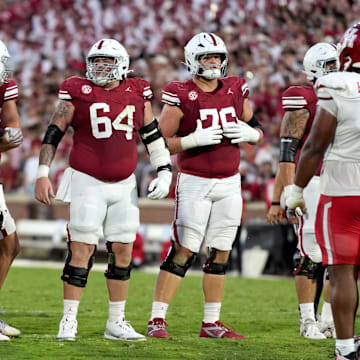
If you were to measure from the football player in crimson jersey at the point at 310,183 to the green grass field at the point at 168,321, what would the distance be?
25 cm

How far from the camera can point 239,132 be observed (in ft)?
18.4

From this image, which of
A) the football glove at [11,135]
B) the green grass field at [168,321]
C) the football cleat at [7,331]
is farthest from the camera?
the football cleat at [7,331]

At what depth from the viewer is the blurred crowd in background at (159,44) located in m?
13.9

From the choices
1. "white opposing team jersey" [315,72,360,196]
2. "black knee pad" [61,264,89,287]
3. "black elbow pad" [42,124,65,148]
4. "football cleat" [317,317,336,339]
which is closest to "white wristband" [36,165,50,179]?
"black elbow pad" [42,124,65,148]

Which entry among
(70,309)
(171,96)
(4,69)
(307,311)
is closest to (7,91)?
(4,69)

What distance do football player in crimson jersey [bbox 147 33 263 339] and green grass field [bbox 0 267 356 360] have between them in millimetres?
402

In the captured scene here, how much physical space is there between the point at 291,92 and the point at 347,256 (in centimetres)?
183

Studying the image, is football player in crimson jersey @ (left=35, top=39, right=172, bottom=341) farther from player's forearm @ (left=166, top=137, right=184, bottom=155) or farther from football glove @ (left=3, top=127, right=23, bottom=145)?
player's forearm @ (left=166, top=137, right=184, bottom=155)

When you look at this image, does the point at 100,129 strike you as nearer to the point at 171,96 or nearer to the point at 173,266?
the point at 171,96

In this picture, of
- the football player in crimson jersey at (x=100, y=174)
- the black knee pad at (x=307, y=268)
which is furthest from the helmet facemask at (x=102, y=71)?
the black knee pad at (x=307, y=268)

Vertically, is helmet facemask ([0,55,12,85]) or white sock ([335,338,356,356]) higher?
helmet facemask ([0,55,12,85])

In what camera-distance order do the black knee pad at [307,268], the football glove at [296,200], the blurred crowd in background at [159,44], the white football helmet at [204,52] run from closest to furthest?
the football glove at [296,200], the white football helmet at [204,52], the black knee pad at [307,268], the blurred crowd in background at [159,44]

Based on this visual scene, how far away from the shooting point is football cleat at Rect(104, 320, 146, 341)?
517 centimetres

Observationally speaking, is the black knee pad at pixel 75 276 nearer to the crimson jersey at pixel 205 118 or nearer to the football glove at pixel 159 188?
the football glove at pixel 159 188
